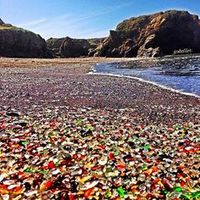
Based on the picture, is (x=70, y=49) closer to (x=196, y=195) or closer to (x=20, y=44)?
(x=20, y=44)

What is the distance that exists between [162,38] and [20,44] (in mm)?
61982

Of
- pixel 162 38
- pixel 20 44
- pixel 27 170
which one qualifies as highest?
pixel 20 44

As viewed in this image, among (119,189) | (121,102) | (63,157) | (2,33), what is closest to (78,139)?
(63,157)

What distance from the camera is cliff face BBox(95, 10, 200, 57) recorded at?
149 m

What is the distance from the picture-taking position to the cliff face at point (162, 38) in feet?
488

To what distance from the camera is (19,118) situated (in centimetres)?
1302

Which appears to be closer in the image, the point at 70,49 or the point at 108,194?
the point at 108,194

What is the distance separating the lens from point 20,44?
123812 millimetres

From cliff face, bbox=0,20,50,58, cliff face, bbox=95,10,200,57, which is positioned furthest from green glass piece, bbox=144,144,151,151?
cliff face, bbox=95,10,200,57

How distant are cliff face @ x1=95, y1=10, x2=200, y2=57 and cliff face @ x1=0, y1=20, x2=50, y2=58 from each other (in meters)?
30.2

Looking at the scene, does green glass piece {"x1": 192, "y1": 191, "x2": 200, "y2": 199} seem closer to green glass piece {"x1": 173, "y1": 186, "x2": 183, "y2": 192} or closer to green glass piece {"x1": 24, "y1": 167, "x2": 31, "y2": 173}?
green glass piece {"x1": 173, "y1": 186, "x2": 183, "y2": 192}

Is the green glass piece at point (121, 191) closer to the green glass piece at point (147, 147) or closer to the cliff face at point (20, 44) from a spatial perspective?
the green glass piece at point (147, 147)

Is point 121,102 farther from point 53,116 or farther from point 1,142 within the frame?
point 1,142

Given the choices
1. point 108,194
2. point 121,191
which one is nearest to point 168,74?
point 121,191
